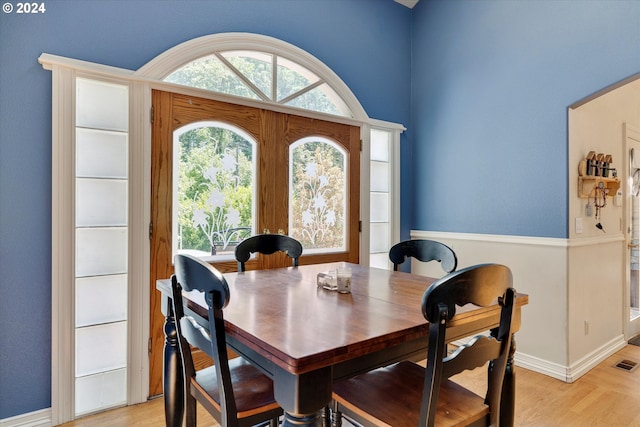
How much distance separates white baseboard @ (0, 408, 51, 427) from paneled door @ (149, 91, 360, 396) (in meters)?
0.55

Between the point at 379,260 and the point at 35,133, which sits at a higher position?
the point at 35,133

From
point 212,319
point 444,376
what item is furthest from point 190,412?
point 444,376

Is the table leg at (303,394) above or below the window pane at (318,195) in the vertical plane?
below

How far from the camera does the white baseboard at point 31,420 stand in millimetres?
1966

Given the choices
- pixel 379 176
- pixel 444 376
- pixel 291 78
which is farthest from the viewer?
pixel 379 176

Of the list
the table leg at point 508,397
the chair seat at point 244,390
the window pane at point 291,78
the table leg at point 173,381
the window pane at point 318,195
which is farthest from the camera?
the window pane at point 318,195

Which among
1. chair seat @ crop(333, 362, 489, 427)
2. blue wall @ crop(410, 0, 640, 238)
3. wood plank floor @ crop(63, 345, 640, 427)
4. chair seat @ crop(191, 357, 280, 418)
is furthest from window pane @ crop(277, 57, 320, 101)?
wood plank floor @ crop(63, 345, 640, 427)

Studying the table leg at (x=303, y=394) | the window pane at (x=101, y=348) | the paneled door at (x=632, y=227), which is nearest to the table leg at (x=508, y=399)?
Answer: the table leg at (x=303, y=394)

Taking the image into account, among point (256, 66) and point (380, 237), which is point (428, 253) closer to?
point (380, 237)

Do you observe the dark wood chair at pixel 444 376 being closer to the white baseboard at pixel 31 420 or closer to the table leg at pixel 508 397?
the table leg at pixel 508 397

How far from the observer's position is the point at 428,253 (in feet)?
6.85

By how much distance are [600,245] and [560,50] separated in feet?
5.24

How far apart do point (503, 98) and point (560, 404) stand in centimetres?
231

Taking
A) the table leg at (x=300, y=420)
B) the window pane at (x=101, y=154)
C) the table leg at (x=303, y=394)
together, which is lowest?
the table leg at (x=300, y=420)
